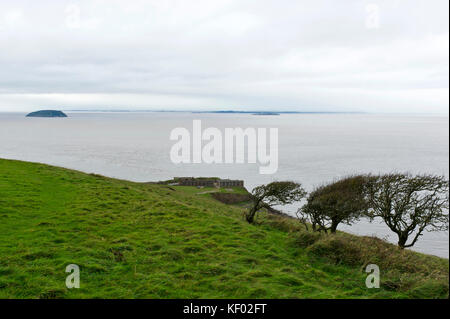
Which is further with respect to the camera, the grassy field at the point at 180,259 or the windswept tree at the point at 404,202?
the windswept tree at the point at 404,202

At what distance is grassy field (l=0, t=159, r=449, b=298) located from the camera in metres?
9.20

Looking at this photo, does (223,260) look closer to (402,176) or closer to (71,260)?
(71,260)

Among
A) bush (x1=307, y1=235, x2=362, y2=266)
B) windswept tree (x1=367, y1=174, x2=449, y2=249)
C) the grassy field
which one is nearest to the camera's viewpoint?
the grassy field

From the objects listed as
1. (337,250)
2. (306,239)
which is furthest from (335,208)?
(337,250)

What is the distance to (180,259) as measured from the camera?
11.9 meters

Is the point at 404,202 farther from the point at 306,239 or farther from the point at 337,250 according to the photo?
the point at 337,250

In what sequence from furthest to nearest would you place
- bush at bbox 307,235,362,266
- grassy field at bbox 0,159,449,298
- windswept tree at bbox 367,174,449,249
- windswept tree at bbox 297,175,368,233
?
windswept tree at bbox 367,174,449,249 → windswept tree at bbox 297,175,368,233 → bush at bbox 307,235,362,266 → grassy field at bbox 0,159,449,298

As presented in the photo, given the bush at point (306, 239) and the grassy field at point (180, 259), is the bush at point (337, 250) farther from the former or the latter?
the bush at point (306, 239)

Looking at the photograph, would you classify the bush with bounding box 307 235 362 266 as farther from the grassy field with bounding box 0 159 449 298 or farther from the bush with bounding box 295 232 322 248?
the bush with bounding box 295 232 322 248

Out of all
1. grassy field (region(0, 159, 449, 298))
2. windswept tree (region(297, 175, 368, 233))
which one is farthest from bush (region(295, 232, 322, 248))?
windswept tree (region(297, 175, 368, 233))

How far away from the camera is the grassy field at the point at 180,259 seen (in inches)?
362

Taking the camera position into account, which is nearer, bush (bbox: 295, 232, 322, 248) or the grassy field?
the grassy field

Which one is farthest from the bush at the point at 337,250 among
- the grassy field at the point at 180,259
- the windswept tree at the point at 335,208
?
the windswept tree at the point at 335,208
